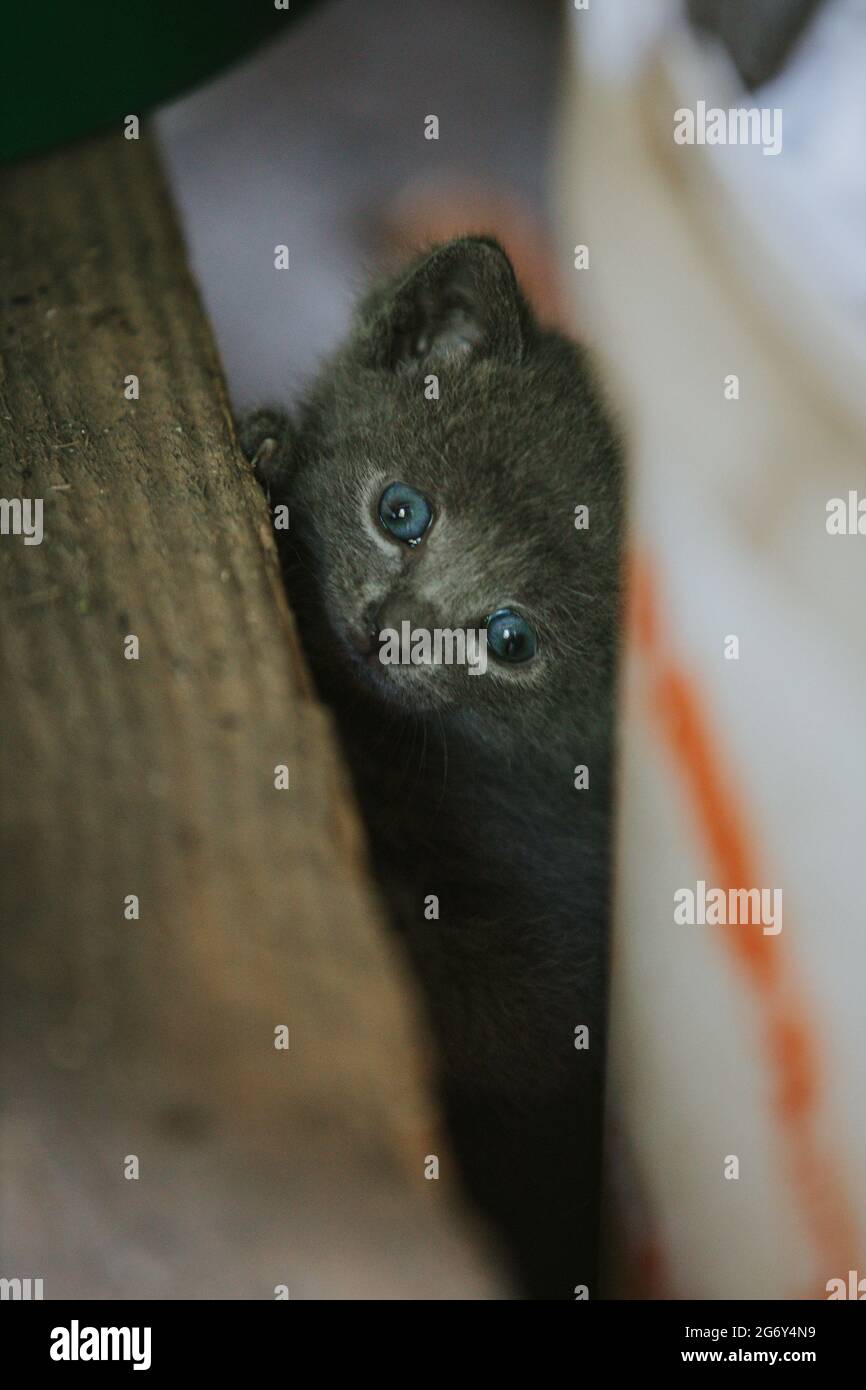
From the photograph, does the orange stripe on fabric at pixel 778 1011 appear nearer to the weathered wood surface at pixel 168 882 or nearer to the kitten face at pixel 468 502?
the kitten face at pixel 468 502

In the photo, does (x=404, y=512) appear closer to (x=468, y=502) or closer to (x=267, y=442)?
(x=468, y=502)

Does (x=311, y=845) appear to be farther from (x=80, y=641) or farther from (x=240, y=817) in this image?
(x=80, y=641)

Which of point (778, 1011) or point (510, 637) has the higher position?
point (510, 637)

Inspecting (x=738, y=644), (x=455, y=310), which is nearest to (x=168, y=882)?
(x=738, y=644)

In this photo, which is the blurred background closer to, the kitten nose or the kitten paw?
the kitten paw

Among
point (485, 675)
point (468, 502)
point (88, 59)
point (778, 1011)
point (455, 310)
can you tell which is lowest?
point (778, 1011)

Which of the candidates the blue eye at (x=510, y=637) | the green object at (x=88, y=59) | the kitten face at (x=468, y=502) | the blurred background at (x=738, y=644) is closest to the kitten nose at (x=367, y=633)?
the kitten face at (x=468, y=502)

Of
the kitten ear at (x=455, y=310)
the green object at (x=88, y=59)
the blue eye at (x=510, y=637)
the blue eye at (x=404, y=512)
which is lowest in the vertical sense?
the blue eye at (x=510, y=637)
